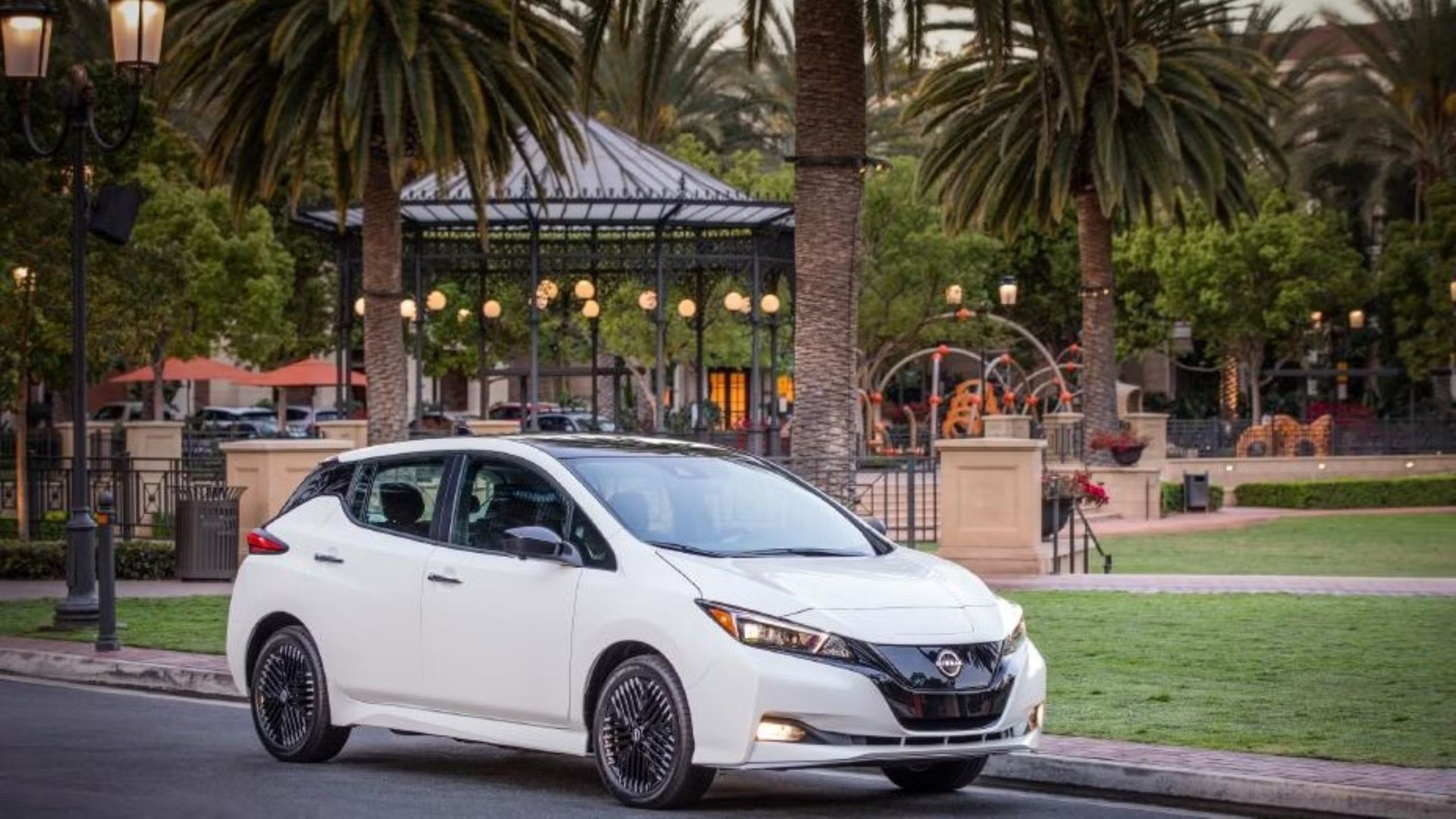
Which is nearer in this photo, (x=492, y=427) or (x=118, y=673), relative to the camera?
→ (x=118, y=673)

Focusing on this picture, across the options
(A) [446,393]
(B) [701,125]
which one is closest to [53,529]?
(B) [701,125]

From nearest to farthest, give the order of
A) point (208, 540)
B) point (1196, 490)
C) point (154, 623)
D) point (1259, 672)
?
1. point (1259, 672)
2. point (154, 623)
3. point (208, 540)
4. point (1196, 490)

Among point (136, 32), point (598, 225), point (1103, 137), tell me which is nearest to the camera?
point (136, 32)

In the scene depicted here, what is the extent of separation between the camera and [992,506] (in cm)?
2450

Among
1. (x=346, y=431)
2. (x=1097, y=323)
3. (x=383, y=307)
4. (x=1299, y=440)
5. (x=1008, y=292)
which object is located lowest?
(x=1299, y=440)

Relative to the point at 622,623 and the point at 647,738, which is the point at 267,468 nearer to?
the point at 622,623

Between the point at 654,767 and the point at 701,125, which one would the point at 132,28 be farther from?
the point at 701,125

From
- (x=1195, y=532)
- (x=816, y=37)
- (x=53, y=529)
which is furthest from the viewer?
(x=1195, y=532)

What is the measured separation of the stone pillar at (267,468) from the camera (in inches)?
1008

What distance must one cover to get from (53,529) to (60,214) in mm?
4520

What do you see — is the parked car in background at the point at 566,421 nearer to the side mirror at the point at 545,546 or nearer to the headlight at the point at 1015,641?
the side mirror at the point at 545,546

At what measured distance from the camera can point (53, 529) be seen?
3108 centimetres

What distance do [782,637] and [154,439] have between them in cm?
2800

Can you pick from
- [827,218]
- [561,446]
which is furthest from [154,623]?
[561,446]
